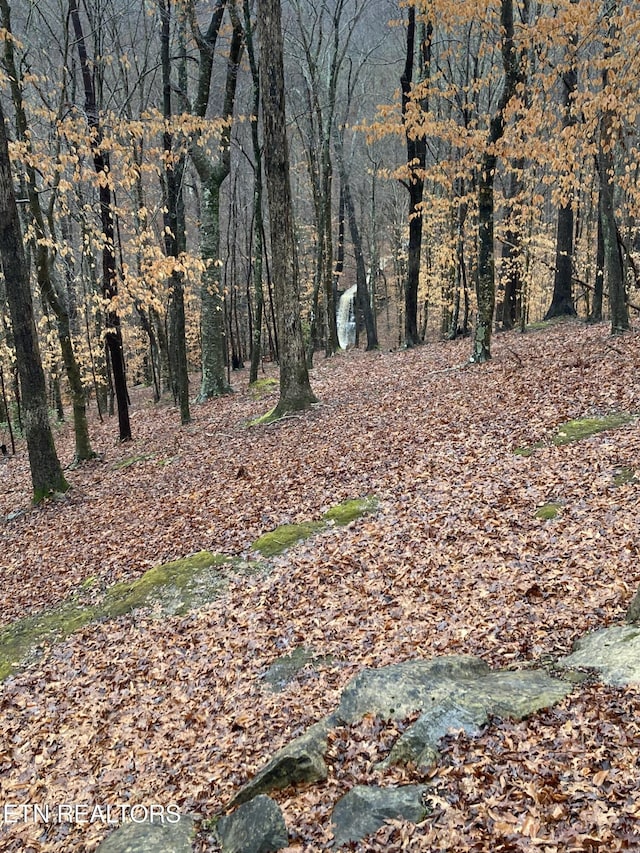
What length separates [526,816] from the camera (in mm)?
2990

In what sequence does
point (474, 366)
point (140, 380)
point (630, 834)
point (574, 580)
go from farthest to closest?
1. point (140, 380)
2. point (474, 366)
3. point (574, 580)
4. point (630, 834)

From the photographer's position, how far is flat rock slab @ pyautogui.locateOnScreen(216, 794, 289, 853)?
3383mm

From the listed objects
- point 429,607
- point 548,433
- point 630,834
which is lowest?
point 429,607

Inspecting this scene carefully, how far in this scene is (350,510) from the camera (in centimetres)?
820

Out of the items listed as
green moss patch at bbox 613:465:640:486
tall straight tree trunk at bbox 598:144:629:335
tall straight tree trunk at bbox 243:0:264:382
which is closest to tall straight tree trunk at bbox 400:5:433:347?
tall straight tree trunk at bbox 243:0:264:382

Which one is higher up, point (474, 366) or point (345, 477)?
point (474, 366)

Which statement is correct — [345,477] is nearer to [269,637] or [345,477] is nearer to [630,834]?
[269,637]

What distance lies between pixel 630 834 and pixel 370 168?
32183 mm

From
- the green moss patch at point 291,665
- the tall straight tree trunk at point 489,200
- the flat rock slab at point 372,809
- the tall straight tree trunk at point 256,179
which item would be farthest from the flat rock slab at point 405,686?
the tall straight tree trunk at point 256,179

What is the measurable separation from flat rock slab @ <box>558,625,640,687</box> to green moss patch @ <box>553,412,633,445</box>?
4400 mm

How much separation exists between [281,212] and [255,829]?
11030 mm

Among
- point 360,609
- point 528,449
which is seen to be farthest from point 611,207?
point 360,609

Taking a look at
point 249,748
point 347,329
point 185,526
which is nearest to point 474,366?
point 185,526

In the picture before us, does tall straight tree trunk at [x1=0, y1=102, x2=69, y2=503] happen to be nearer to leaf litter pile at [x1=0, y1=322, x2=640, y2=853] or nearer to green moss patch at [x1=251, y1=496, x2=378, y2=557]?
leaf litter pile at [x1=0, y1=322, x2=640, y2=853]
